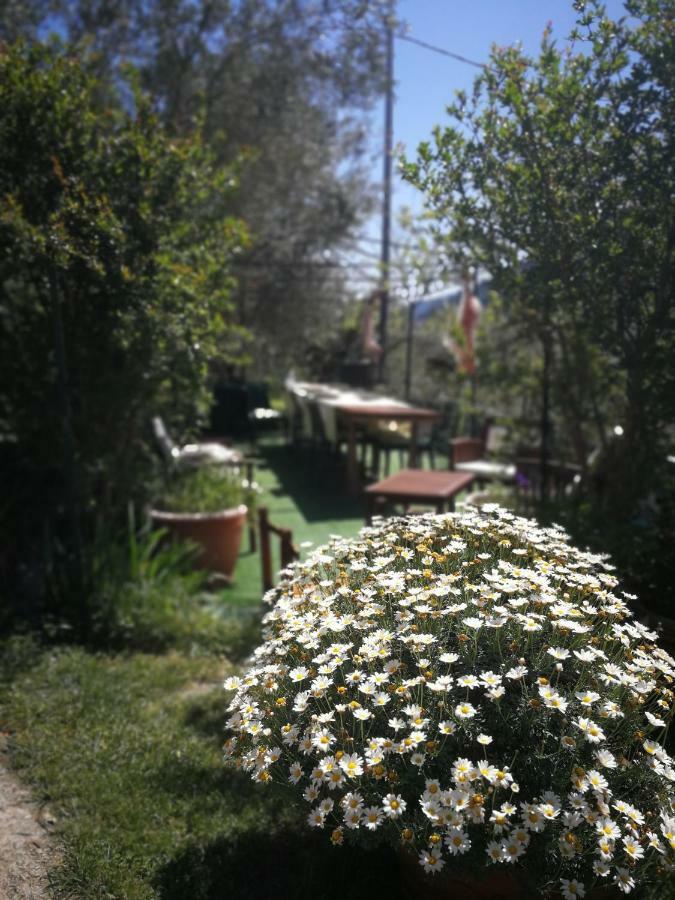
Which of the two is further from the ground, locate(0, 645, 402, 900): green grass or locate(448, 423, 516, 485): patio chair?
locate(448, 423, 516, 485): patio chair

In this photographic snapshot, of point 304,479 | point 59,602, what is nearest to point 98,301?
point 59,602

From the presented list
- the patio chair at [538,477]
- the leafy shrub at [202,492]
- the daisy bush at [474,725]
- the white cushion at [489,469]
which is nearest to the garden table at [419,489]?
the patio chair at [538,477]

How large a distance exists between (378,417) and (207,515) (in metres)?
2.37

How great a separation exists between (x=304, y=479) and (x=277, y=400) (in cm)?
1125

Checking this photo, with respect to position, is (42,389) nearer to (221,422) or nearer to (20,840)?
(20,840)

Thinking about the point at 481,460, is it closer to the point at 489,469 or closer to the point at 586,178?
the point at 489,469

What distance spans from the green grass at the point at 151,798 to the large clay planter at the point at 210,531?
1482 millimetres

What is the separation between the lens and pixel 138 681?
305 cm

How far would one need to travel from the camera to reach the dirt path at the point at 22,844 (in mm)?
1821

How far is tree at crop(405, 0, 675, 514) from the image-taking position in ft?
8.25

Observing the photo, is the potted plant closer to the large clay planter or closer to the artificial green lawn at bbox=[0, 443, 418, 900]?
the large clay planter

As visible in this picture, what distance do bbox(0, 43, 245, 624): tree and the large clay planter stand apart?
302 mm

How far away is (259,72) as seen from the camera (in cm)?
728

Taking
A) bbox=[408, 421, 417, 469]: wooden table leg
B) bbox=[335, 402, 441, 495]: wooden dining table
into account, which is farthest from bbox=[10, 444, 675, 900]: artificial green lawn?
bbox=[408, 421, 417, 469]: wooden table leg
